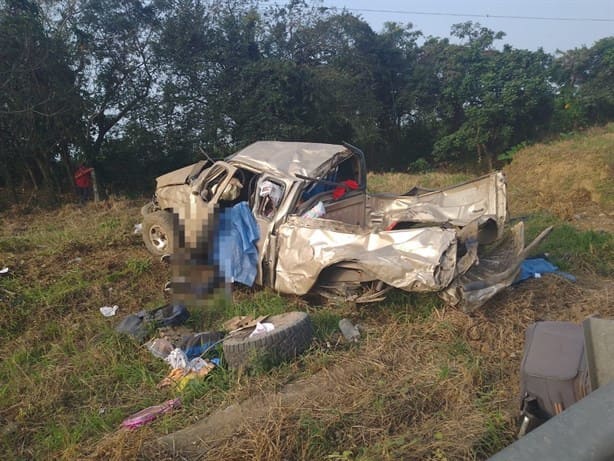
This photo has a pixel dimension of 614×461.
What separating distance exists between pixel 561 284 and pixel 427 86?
19206mm

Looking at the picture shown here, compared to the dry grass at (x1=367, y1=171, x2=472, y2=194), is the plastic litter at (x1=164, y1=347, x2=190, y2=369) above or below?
below

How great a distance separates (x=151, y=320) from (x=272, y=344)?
1384mm

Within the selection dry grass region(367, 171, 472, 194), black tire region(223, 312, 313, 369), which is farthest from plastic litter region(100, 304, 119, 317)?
dry grass region(367, 171, 472, 194)

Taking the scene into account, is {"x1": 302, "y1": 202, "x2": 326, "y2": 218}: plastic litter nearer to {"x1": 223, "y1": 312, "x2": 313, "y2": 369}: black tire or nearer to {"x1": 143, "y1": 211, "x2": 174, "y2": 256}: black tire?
{"x1": 223, "y1": 312, "x2": 313, "y2": 369}: black tire

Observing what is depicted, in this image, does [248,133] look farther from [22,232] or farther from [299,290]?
[299,290]

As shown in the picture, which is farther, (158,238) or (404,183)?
(404,183)

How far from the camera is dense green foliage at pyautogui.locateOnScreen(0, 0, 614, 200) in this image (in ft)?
40.7

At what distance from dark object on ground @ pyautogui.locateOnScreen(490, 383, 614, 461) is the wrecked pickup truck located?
9.25 ft

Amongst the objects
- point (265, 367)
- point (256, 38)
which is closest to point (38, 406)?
point (265, 367)

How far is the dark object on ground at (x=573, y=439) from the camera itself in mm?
994

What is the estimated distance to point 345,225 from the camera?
459 cm

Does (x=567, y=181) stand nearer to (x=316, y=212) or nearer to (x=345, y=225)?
(x=316, y=212)

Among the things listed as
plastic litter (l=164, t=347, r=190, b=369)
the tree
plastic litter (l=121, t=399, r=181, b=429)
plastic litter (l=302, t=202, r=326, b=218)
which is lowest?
plastic litter (l=121, t=399, r=181, b=429)

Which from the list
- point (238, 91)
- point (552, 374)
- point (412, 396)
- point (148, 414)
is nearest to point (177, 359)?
point (148, 414)
